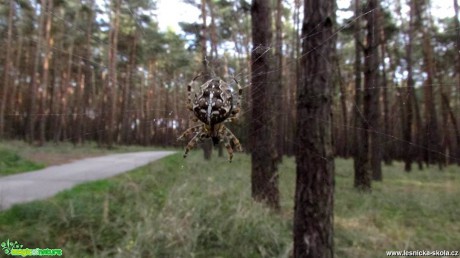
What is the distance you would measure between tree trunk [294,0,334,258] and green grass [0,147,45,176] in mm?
8960

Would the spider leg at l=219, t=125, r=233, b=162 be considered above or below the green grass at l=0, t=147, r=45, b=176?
above

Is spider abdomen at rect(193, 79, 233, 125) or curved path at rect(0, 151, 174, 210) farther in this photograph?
curved path at rect(0, 151, 174, 210)

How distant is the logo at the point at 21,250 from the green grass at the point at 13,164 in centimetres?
610

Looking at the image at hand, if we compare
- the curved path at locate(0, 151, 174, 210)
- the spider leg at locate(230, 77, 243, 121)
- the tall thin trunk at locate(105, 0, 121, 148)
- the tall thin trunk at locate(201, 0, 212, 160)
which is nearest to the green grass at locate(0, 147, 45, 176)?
the curved path at locate(0, 151, 174, 210)

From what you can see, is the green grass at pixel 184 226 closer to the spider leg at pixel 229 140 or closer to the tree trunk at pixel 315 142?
the tree trunk at pixel 315 142

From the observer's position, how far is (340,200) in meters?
11.3

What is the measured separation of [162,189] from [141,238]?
324 centimetres

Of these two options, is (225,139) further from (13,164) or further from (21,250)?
(13,164)

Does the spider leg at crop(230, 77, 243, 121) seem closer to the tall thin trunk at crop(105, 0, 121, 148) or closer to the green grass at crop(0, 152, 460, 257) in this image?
the tall thin trunk at crop(105, 0, 121, 148)

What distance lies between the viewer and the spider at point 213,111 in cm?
304

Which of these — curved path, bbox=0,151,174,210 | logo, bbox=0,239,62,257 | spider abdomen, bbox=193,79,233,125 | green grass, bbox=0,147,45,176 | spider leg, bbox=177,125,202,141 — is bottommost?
logo, bbox=0,239,62,257

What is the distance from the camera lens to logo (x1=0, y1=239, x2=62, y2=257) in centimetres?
515

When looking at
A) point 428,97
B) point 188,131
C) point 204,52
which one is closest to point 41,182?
point 204,52

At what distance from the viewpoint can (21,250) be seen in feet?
17.3
